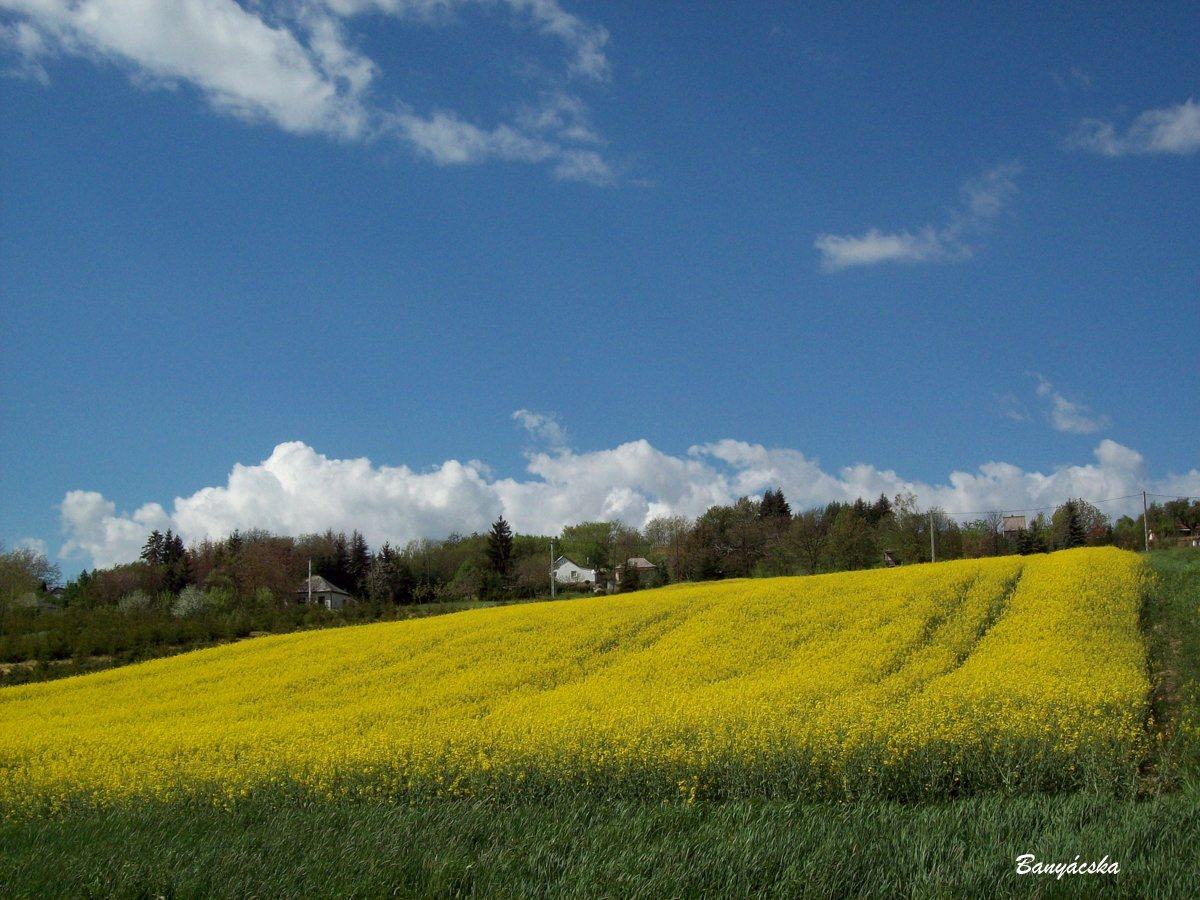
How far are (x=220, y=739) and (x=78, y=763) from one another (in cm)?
196

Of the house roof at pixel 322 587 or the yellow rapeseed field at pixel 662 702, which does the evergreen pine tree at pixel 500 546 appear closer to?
the house roof at pixel 322 587

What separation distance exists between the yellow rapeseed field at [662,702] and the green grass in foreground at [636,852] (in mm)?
2387

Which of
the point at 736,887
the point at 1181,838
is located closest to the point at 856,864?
the point at 736,887

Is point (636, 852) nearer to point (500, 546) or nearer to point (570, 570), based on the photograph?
point (500, 546)

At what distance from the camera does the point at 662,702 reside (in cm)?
1427

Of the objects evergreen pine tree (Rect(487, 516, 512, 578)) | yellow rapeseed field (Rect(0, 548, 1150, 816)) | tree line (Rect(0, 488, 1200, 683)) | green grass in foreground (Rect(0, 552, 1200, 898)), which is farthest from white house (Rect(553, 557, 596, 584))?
green grass in foreground (Rect(0, 552, 1200, 898))

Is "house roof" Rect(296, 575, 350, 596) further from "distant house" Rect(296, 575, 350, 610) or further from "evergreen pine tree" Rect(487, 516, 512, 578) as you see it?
"evergreen pine tree" Rect(487, 516, 512, 578)

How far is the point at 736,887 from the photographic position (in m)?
5.59

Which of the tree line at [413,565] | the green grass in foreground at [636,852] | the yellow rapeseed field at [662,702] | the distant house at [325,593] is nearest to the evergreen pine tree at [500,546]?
the tree line at [413,565]

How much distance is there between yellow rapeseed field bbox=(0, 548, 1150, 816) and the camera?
1041 centimetres

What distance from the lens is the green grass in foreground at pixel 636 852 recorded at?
18.5 ft

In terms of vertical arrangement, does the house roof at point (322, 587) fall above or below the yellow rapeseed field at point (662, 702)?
above

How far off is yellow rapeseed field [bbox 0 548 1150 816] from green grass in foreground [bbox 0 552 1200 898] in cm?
239

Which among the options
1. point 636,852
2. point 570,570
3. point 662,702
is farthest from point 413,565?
point 636,852
